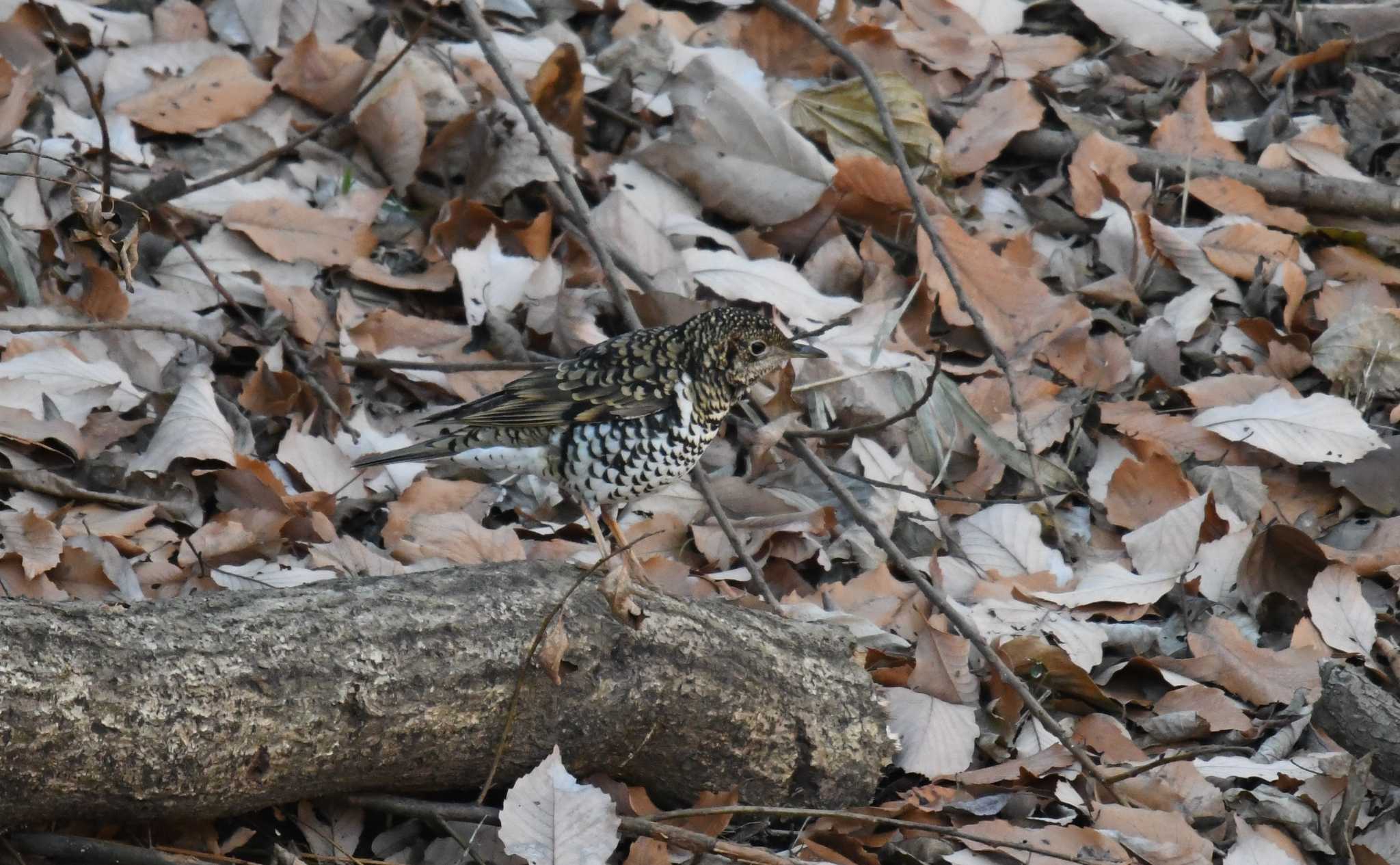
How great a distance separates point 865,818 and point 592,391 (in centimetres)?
185

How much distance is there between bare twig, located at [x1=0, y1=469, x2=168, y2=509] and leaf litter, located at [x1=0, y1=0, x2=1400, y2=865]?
0.8 inches

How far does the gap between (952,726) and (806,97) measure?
344 cm

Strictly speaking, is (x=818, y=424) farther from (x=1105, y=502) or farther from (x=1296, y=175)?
(x=1296, y=175)

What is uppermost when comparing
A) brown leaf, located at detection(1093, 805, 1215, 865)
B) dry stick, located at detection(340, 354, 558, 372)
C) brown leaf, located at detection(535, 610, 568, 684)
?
brown leaf, located at detection(535, 610, 568, 684)

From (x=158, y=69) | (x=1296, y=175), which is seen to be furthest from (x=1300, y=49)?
(x=158, y=69)

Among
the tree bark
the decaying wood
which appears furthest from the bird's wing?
the decaying wood

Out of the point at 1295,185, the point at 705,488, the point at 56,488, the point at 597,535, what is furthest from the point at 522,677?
the point at 1295,185

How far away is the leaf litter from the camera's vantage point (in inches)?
172

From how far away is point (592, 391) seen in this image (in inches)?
191

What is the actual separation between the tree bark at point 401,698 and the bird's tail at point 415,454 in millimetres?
1165

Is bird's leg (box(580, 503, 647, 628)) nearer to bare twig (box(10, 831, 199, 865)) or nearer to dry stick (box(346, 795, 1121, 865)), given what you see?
dry stick (box(346, 795, 1121, 865))

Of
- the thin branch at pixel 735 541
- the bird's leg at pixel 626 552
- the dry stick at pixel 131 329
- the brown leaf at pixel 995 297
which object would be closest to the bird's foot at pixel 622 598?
the bird's leg at pixel 626 552

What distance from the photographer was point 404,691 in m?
3.24

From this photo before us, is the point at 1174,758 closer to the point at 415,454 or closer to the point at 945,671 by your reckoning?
the point at 945,671
